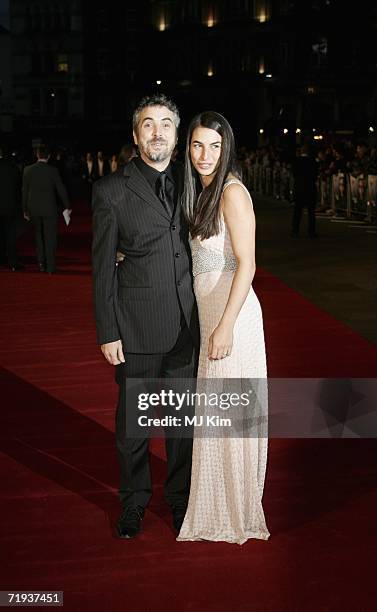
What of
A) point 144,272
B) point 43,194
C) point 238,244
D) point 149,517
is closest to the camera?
point 238,244

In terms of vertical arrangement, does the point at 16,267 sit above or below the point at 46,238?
below

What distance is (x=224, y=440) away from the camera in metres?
4.65

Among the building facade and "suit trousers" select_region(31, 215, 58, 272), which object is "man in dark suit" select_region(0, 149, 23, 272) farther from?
the building facade

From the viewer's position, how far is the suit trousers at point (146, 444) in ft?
15.9

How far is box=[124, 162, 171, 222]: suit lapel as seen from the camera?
4.66 metres

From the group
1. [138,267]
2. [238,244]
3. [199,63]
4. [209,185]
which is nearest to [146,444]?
[138,267]

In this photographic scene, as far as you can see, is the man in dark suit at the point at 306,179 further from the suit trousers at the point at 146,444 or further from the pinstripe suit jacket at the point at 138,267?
the pinstripe suit jacket at the point at 138,267

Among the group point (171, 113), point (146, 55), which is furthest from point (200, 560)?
point (146, 55)

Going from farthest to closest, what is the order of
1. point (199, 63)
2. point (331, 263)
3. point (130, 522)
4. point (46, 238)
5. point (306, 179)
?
point (199, 63) < point (306, 179) < point (331, 263) < point (46, 238) < point (130, 522)

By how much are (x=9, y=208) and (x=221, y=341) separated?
1126 centimetres

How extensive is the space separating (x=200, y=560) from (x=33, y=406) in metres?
3.10

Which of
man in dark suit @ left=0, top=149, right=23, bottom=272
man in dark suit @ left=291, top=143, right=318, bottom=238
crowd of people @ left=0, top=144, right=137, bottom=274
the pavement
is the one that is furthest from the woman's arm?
man in dark suit @ left=291, top=143, right=318, bottom=238

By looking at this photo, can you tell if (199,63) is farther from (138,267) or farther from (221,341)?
(221,341)

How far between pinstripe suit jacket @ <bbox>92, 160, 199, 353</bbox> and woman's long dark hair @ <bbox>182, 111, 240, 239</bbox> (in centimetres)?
11
